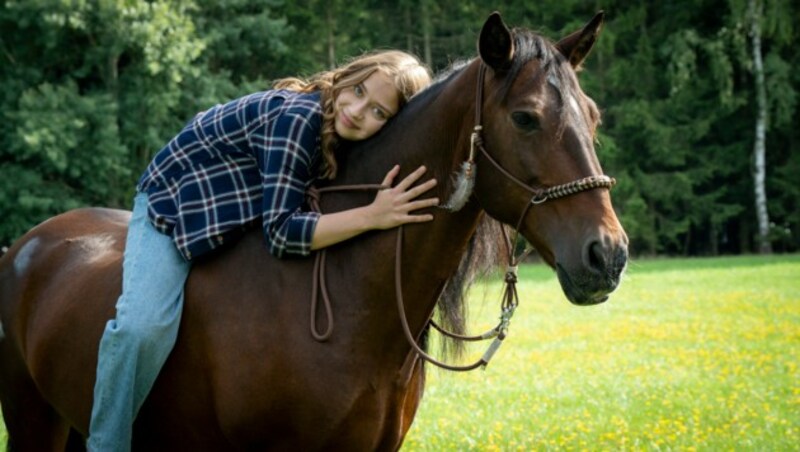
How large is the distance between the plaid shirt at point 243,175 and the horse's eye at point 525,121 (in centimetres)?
88

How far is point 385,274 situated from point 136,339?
3.31 feet

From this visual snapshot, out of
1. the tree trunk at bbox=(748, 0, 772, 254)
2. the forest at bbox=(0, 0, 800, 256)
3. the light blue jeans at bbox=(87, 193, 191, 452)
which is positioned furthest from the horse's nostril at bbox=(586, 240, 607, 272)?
the tree trunk at bbox=(748, 0, 772, 254)

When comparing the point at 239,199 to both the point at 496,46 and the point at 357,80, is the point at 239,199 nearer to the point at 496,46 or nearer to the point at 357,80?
the point at 357,80

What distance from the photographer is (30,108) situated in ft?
97.4

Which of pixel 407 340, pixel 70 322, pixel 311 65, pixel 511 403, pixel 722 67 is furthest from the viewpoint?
pixel 311 65

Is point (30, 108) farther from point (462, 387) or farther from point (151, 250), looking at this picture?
point (151, 250)

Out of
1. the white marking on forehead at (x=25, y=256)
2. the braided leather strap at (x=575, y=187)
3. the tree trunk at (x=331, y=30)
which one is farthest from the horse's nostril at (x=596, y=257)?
the tree trunk at (x=331, y=30)

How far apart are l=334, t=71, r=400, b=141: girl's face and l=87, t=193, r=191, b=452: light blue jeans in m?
0.87

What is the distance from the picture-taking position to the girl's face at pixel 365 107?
12.1ft

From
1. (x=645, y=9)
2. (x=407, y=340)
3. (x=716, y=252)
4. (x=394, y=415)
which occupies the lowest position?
(x=716, y=252)

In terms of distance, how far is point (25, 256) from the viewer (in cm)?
489

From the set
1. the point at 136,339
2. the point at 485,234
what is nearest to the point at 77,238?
the point at 136,339

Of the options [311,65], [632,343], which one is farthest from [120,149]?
[632,343]

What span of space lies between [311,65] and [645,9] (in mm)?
14624
